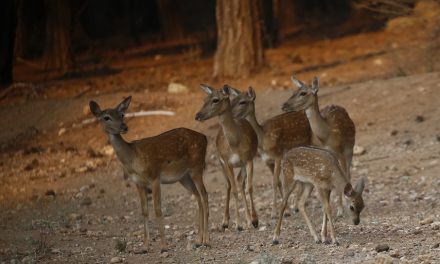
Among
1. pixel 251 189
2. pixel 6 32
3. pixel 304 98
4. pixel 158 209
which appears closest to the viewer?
pixel 158 209

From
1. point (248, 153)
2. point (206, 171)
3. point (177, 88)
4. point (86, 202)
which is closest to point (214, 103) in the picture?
point (248, 153)

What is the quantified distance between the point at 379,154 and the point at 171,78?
32.8 ft

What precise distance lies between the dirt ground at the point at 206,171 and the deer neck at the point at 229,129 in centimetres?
99

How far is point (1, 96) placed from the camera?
21.9m

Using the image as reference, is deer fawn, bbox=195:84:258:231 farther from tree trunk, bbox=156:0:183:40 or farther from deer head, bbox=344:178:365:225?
tree trunk, bbox=156:0:183:40

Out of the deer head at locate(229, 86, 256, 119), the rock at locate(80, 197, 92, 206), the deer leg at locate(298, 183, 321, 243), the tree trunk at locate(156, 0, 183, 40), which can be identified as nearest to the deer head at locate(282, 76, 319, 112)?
the deer head at locate(229, 86, 256, 119)

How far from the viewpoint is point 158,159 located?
1108 centimetres

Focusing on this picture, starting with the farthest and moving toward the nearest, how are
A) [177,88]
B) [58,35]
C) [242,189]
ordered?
[58,35]
[177,88]
[242,189]

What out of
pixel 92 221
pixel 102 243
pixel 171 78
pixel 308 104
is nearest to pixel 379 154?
pixel 308 104

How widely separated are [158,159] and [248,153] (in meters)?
1.90

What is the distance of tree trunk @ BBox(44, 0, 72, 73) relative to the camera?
26.8 meters

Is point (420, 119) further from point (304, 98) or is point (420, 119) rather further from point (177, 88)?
point (177, 88)

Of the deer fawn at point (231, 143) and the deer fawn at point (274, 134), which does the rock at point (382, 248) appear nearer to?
the deer fawn at point (231, 143)

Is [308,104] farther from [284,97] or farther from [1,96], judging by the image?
[1,96]
